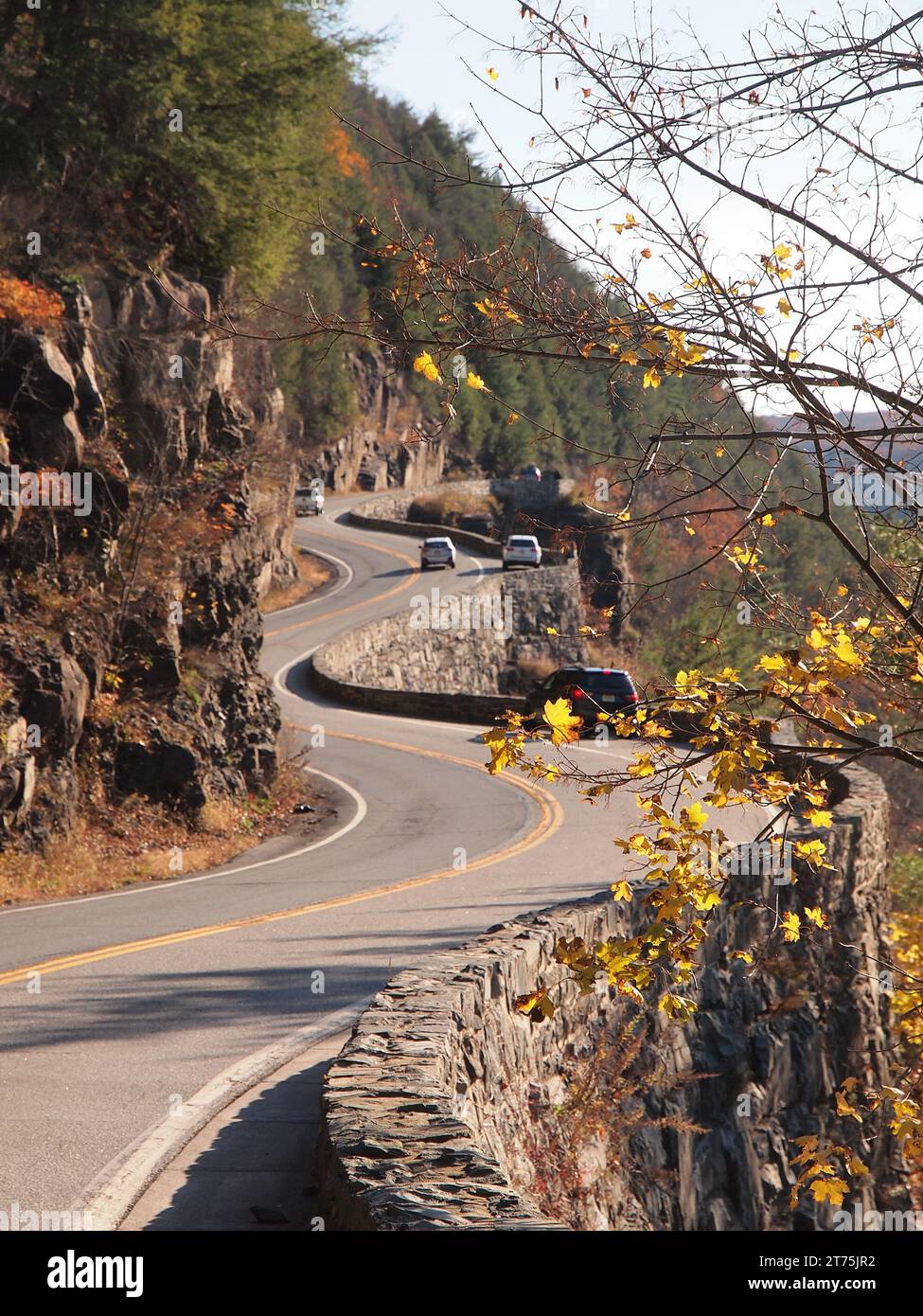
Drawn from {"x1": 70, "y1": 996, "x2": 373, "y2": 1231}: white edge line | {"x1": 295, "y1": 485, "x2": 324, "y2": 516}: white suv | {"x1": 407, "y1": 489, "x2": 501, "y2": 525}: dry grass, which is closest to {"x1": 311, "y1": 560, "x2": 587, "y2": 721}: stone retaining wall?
{"x1": 407, "y1": 489, "x2": 501, "y2": 525}: dry grass

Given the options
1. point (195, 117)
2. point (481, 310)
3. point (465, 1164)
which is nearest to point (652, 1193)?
point (465, 1164)

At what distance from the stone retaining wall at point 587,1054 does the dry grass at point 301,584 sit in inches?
1308

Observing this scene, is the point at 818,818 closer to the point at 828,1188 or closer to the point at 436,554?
the point at 828,1188

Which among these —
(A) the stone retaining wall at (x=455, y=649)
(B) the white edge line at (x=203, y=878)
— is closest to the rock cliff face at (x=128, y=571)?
(B) the white edge line at (x=203, y=878)

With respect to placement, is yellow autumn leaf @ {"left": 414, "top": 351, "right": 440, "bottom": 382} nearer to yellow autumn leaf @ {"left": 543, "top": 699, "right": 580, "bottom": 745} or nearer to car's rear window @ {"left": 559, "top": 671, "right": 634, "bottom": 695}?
yellow autumn leaf @ {"left": 543, "top": 699, "right": 580, "bottom": 745}

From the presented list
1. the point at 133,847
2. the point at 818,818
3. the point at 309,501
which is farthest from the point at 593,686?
the point at 309,501

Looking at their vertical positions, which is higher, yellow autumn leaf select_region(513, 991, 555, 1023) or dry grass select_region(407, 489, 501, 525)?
dry grass select_region(407, 489, 501, 525)

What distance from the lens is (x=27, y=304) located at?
59.3ft

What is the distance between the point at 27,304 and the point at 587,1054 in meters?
14.3

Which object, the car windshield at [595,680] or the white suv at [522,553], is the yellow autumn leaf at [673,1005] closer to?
the car windshield at [595,680]

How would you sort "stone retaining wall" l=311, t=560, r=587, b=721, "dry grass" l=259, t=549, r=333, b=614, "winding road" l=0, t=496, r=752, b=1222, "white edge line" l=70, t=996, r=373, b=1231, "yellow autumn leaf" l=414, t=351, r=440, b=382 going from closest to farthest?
"yellow autumn leaf" l=414, t=351, r=440, b=382 → "white edge line" l=70, t=996, r=373, b=1231 → "winding road" l=0, t=496, r=752, b=1222 → "stone retaining wall" l=311, t=560, r=587, b=721 → "dry grass" l=259, t=549, r=333, b=614

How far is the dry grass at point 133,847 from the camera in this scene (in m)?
14.9

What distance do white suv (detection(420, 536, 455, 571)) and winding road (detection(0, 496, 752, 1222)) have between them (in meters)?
28.2

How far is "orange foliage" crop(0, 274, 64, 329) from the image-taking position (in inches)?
701
